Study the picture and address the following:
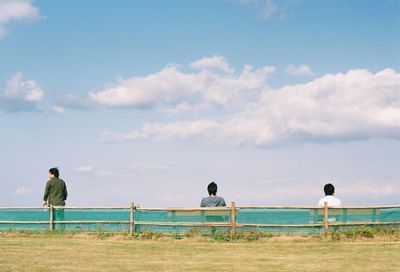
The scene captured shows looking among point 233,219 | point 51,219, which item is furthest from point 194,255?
point 51,219

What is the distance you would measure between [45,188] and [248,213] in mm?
6535

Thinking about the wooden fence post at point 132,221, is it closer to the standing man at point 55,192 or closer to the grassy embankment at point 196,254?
the grassy embankment at point 196,254

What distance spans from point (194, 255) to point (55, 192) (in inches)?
287

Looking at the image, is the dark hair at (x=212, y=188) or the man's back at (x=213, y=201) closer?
the dark hair at (x=212, y=188)

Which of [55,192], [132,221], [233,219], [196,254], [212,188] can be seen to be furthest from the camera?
[55,192]

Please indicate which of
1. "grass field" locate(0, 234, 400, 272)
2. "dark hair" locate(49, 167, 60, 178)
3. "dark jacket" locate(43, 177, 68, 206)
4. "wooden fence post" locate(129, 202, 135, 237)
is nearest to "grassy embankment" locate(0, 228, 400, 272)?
"grass field" locate(0, 234, 400, 272)

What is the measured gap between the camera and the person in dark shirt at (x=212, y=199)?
16531 mm

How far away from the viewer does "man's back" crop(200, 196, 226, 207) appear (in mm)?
Result: 16594

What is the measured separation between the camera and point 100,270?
419 inches

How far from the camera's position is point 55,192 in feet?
61.8

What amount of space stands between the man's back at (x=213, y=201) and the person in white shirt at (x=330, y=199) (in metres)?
2.57

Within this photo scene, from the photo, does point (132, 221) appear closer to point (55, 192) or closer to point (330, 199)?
point (55, 192)

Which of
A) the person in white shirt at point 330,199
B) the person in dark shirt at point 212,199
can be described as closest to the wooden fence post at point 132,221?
the person in dark shirt at point 212,199

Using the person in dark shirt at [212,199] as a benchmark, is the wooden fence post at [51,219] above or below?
below
